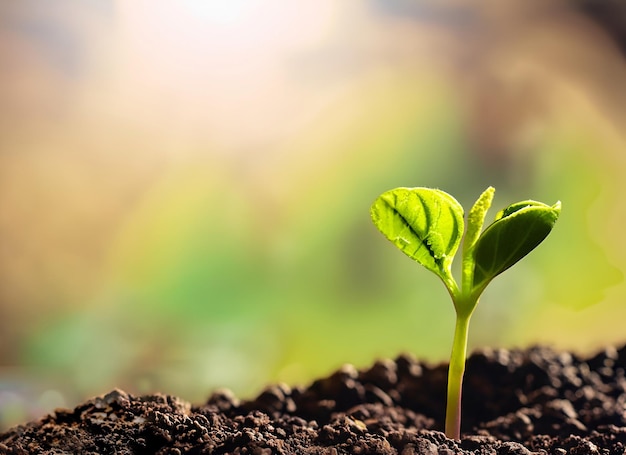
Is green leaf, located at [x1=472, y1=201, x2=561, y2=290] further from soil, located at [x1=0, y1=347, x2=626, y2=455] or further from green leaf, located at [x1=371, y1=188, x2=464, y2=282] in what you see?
soil, located at [x1=0, y1=347, x2=626, y2=455]

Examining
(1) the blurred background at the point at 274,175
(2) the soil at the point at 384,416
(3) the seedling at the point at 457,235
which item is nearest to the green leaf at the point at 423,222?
(3) the seedling at the point at 457,235

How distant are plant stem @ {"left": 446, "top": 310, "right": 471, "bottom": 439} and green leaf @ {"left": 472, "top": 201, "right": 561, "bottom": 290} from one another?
0.20ft

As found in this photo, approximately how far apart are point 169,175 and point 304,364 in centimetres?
51

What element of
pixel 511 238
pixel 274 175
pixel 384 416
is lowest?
pixel 384 416

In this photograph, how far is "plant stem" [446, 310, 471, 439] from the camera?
33.5 inches

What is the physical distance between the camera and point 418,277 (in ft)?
4.72

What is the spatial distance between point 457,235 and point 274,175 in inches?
23.9

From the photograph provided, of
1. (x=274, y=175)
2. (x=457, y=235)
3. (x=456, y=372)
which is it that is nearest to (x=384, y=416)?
(x=456, y=372)

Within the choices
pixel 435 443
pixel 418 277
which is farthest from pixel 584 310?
pixel 435 443

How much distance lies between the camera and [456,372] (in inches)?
34.0

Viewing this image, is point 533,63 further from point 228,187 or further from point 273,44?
point 228,187

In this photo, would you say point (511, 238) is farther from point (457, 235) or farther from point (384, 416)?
point (384, 416)

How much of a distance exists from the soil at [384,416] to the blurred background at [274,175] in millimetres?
159

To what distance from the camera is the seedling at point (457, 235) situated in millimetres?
792
